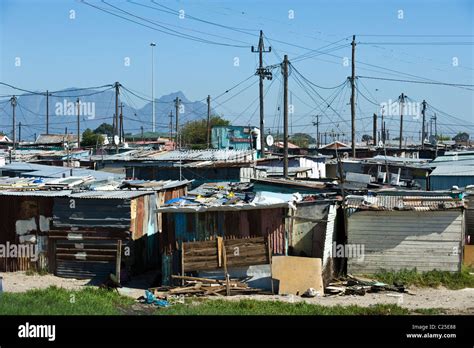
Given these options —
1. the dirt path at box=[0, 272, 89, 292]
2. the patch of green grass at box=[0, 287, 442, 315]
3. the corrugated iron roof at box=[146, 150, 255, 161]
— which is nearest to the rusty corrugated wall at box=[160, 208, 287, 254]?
the patch of green grass at box=[0, 287, 442, 315]

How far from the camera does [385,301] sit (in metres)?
15.3

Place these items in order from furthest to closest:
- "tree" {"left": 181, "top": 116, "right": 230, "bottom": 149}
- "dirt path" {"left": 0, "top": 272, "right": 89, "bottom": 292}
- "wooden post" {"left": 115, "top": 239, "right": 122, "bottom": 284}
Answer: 1. "tree" {"left": 181, "top": 116, "right": 230, "bottom": 149}
2. "wooden post" {"left": 115, "top": 239, "right": 122, "bottom": 284}
3. "dirt path" {"left": 0, "top": 272, "right": 89, "bottom": 292}

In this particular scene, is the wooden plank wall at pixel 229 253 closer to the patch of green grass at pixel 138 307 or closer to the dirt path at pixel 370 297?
the dirt path at pixel 370 297

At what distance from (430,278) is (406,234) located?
1320 millimetres

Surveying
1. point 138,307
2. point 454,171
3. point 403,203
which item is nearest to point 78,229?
point 138,307

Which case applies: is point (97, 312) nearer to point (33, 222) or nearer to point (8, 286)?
point (8, 286)

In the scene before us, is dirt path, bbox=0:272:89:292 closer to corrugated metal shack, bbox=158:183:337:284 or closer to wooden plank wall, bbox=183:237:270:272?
corrugated metal shack, bbox=158:183:337:284

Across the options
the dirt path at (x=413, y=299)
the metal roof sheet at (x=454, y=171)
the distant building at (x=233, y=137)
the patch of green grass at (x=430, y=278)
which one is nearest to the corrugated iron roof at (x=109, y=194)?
the dirt path at (x=413, y=299)

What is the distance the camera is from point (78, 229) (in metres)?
18.4

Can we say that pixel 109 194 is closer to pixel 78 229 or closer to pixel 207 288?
pixel 78 229

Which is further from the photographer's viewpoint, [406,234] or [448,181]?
[448,181]

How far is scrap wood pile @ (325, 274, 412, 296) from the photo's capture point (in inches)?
638

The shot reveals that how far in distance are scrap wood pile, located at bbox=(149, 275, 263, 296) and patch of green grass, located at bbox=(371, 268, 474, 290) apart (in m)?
3.68

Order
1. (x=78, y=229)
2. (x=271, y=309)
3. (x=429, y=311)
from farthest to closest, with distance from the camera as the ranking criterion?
(x=78, y=229) → (x=429, y=311) → (x=271, y=309)
